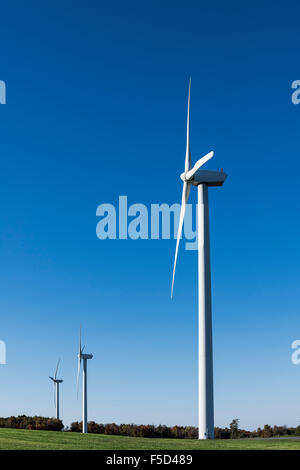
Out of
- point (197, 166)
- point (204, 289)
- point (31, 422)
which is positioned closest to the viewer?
point (204, 289)

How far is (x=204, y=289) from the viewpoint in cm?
5238

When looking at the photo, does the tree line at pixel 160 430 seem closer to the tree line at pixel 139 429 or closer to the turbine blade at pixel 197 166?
the tree line at pixel 139 429

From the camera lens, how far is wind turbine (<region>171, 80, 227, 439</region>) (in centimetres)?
4950

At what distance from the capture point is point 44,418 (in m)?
98.8

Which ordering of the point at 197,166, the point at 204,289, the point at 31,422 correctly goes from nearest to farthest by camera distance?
the point at 204,289, the point at 197,166, the point at 31,422

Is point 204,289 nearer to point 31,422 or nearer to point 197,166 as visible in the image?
point 197,166

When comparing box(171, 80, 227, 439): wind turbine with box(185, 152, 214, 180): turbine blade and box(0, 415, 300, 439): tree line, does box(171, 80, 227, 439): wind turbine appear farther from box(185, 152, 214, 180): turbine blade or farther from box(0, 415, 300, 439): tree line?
box(0, 415, 300, 439): tree line

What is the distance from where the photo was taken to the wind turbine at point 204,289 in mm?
49500

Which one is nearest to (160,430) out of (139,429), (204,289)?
(139,429)

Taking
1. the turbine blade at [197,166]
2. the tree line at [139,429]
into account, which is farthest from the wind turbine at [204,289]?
the tree line at [139,429]

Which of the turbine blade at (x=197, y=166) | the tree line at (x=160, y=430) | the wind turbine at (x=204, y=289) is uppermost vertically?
the turbine blade at (x=197, y=166)
